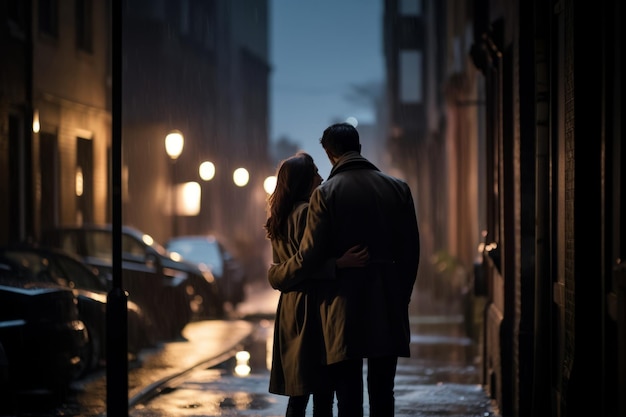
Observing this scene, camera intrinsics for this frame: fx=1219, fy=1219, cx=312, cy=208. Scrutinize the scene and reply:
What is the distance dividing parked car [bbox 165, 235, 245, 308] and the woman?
58.4ft

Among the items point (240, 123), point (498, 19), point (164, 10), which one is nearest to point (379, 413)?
point (498, 19)

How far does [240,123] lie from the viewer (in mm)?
54312

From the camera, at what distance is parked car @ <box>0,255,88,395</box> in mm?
10281

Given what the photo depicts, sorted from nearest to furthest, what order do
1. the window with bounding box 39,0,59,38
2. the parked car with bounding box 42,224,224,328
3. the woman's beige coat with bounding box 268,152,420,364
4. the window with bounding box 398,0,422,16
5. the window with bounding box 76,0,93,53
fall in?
the woman's beige coat with bounding box 268,152,420,364 < the parked car with bounding box 42,224,224,328 < the window with bounding box 39,0,59,38 < the window with bounding box 76,0,93,53 < the window with bounding box 398,0,422,16

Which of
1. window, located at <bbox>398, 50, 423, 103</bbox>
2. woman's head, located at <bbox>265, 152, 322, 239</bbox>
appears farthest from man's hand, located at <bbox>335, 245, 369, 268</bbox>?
window, located at <bbox>398, 50, 423, 103</bbox>

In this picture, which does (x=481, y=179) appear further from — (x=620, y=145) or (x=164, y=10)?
(x=164, y=10)

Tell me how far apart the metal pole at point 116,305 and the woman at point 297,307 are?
4.88 ft

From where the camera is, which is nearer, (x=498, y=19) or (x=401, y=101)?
(x=498, y=19)

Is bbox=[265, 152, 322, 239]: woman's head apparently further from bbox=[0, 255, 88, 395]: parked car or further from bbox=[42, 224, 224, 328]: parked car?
bbox=[42, 224, 224, 328]: parked car

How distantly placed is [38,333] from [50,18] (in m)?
14.2

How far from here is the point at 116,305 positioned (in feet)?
26.0

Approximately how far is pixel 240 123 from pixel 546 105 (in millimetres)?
46623

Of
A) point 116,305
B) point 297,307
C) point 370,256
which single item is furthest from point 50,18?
point 370,256

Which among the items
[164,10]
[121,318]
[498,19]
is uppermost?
[164,10]
